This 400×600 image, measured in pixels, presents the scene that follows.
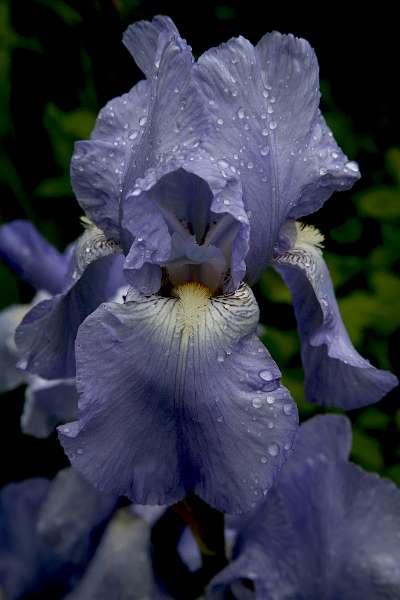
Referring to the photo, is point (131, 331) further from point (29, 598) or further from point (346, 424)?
point (29, 598)

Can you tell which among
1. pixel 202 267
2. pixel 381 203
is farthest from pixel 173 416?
pixel 381 203

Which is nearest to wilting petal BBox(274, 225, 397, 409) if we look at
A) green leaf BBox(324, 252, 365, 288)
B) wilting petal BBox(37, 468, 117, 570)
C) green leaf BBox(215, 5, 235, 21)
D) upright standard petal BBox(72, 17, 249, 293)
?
upright standard petal BBox(72, 17, 249, 293)

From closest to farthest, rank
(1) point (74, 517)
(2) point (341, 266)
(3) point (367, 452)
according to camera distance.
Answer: (1) point (74, 517) < (3) point (367, 452) < (2) point (341, 266)

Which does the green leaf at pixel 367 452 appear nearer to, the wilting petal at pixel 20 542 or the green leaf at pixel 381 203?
the green leaf at pixel 381 203

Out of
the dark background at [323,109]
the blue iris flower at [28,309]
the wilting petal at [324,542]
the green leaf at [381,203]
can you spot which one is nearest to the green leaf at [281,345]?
the dark background at [323,109]

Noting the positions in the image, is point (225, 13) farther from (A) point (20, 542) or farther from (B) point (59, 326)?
(A) point (20, 542)

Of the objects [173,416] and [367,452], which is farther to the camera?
[367,452]
